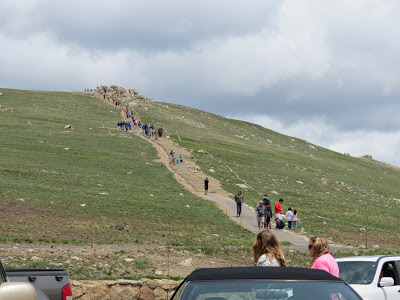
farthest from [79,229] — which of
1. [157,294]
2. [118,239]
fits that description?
[157,294]

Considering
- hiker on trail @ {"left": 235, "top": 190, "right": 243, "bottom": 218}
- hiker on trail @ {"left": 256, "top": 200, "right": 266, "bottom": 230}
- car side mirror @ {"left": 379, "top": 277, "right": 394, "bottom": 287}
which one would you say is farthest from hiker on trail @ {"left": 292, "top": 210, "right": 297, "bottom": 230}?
car side mirror @ {"left": 379, "top": 277, "right": 394, "bottom": 287}

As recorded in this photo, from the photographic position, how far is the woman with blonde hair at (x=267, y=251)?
8805 mm

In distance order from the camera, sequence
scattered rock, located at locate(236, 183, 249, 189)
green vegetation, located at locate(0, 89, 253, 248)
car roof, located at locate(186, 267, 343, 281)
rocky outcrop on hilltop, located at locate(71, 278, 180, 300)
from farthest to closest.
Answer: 1. scattered rock, located at locate(236, 183, 249, 189)
2. green vegetation, located at locate(0, 89, 253, 248)
3. rocky outcrop on hilltop, located at locate(71, 278, 180, 300)
4. car roof, located at locate(186, 267, 343, 281)

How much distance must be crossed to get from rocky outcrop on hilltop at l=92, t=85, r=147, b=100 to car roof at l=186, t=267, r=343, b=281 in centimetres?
11899

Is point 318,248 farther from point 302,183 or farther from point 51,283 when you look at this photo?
point 302,183

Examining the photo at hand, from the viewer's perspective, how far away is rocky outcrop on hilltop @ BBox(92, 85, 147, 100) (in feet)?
410

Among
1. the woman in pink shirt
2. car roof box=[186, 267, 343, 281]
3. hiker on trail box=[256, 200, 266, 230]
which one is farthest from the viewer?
hiker on trail box=[256, 200, 266, 230]

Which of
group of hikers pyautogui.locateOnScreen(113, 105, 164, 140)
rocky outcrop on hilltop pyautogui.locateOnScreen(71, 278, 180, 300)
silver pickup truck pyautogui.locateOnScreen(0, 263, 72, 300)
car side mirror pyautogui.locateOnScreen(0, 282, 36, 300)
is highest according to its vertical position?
group of hikers pyautogui.locateOnScreen(113, 105, 164, 140)

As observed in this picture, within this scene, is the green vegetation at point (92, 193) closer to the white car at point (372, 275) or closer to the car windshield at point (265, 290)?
the white car at point (372, 275)

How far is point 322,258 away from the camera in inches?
367

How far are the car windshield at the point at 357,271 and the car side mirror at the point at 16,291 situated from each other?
8.39 m

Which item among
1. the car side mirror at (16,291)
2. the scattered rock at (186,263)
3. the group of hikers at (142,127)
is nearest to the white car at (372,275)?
the car side mirror at (16,291)

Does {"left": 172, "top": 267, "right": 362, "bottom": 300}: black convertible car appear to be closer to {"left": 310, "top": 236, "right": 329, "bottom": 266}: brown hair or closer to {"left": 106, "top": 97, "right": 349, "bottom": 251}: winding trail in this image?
{"left": 310, "top": 236, "right": 329, "bottom": 266}: brown hair

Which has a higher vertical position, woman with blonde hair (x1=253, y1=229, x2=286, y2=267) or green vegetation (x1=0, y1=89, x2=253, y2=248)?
woman with blonde hair (x1=253, y1=229, x2=286, y2=267)
